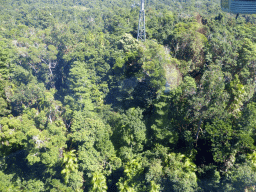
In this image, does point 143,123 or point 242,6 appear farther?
point 242,6

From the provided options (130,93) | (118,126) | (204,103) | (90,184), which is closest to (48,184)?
(90,184)

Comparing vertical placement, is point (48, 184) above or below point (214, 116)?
below

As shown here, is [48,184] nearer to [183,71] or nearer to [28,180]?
[28,180]

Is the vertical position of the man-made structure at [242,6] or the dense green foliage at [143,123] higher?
the man-made structure at [242,6]

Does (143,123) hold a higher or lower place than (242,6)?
lower

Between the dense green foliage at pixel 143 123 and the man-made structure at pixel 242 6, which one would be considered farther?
the man-made structure at pixel 242 6

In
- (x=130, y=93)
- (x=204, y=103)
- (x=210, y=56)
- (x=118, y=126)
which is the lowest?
(x=118, y=126)

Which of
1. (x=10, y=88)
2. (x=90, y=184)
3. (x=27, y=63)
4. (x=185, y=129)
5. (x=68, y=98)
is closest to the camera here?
(x=90, y=184)

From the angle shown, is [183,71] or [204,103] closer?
[204,103]
